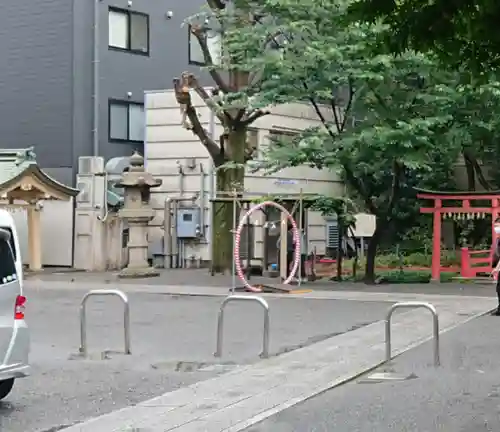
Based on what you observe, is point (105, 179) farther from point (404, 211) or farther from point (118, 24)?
point (404, 211)

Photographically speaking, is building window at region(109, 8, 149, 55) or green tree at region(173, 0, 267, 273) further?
building window at region(109, 8, 149, 55)

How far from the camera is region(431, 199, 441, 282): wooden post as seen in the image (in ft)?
80.4

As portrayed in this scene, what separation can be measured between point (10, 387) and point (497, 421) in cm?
442

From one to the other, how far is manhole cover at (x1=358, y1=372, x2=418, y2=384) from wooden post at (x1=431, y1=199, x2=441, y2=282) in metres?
14.0

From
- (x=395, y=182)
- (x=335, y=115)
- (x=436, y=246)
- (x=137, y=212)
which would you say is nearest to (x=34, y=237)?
(x=137, y=212)

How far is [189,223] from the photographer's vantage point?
29.5 m

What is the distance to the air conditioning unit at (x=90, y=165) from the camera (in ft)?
97.3

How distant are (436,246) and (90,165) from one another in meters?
11.2

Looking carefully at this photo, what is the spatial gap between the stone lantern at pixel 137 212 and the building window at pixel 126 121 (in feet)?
15.2

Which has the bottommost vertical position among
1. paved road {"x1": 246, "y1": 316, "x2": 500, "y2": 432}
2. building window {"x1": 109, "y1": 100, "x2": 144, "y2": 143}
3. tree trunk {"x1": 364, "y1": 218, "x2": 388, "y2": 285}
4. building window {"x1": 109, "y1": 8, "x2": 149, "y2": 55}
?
paved road {"x1": 246, "y1": 316, "x2": 500, "y2": 432}

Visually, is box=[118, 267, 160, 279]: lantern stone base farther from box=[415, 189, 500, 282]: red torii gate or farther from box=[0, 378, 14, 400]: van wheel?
box=[0, 378, 14, 400]: van wheel

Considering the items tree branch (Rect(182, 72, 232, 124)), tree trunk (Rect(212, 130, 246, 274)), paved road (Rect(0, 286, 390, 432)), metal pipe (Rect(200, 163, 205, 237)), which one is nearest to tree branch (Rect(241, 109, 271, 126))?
tree trunk (Rect(212, 130, 246, 274))

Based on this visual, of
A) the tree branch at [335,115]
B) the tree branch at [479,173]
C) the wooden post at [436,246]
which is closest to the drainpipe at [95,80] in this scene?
the tree branch at [335,115]

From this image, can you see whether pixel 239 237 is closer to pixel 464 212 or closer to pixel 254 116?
pixel 254 116
